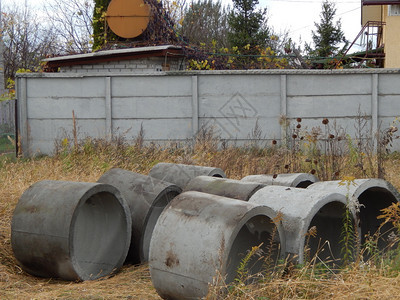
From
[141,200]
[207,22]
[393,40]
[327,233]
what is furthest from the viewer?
[207,22]

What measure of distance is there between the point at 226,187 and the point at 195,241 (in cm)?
140

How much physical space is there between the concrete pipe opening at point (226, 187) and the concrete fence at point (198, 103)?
5.99 metres

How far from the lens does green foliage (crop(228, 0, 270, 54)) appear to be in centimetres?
2531

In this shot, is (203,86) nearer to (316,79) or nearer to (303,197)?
(316,79)

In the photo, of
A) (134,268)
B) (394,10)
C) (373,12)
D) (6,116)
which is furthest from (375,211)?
(373,12)

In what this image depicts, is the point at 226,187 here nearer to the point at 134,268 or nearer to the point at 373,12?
the point at 134,268

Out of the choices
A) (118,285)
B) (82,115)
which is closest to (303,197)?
(118,285)

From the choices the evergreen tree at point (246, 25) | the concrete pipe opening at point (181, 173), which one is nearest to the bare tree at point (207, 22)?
the evergreen tree at point (246, 25)

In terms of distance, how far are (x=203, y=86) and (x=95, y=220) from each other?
6.27 meters

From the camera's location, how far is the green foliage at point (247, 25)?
83.0ft

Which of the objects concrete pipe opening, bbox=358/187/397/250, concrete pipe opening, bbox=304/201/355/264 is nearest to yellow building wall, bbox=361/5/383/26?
concrete pipe opening, bbox=358/187/397/250

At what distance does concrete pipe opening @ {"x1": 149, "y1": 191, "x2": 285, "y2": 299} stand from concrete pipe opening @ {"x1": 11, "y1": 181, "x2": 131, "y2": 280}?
102cm

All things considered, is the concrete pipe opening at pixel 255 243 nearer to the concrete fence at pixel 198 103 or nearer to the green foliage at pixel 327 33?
the concrete fence at pixel 198 103

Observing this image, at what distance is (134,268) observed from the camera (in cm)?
518
